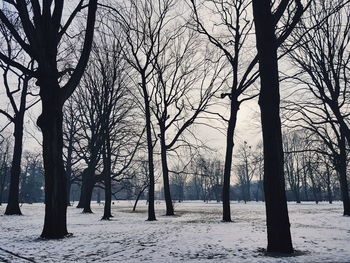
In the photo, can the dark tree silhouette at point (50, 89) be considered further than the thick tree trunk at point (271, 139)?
Yes

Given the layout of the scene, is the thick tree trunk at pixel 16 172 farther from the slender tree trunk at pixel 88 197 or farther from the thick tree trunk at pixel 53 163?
the thick tree trunk at pixel 53 163

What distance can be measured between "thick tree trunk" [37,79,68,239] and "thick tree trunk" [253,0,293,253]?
5960 millimetres

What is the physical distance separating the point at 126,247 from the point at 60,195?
311cm

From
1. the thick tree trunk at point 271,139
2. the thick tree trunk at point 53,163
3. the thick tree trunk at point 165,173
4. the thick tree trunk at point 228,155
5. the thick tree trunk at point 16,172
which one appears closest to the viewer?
the thick tree trunk at point 271,139

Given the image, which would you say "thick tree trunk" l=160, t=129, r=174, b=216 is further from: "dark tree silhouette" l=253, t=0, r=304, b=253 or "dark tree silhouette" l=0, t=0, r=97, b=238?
"dark tree silhouette" l=253, t=0, r=304, b=253

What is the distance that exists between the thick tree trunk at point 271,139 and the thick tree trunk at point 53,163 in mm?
5960

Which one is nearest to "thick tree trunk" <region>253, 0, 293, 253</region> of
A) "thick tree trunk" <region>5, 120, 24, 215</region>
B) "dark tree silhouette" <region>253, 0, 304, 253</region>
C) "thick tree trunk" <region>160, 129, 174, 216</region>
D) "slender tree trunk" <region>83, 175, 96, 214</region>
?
"dark tree silhouette" <region>253, 0, 304, 253</region>

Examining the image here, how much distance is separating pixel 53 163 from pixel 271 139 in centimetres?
626

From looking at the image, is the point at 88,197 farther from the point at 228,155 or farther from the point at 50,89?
the point at 50,89

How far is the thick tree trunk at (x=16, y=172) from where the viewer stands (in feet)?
64.1

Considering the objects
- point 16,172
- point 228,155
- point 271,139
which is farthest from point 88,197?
point 271,139

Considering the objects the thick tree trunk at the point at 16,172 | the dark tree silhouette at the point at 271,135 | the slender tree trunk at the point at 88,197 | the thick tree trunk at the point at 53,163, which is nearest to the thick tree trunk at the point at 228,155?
the thick tree trunk at the point at 53,163

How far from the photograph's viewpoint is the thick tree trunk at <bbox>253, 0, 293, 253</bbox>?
614 cm

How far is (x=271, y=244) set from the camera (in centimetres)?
612
